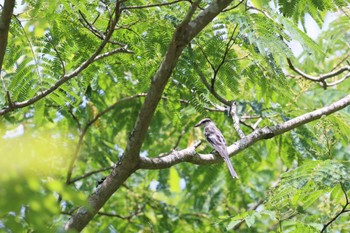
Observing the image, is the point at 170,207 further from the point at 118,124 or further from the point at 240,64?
the point at 240,64

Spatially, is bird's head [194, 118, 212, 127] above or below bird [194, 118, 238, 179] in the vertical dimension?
above

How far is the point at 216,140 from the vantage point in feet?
18.5

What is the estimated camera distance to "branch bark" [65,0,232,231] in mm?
3598

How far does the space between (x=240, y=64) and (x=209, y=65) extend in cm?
26

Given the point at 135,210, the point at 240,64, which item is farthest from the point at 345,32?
the point at 135,210

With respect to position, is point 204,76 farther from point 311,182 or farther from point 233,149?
point 311,182

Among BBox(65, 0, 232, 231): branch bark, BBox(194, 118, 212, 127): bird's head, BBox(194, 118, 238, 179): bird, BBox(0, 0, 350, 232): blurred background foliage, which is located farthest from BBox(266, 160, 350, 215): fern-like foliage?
BBox(65, 0, 232, 231): branch bark

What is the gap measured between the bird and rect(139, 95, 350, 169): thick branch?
11 centimetres

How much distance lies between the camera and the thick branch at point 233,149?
166 inches

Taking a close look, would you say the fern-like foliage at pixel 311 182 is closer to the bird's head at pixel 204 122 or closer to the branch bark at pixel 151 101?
the bird's head at pixel 204 122

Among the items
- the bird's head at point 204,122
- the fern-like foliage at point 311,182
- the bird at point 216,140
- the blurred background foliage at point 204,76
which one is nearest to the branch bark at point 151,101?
the blurred background foliage at point 204,76

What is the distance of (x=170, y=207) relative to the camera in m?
7.66

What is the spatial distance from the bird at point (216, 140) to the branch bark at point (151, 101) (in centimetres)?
96

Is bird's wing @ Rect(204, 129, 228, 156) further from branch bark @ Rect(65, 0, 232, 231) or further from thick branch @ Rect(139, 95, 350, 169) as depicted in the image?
branch bark @ Rect(65, 0, 232, 231)
